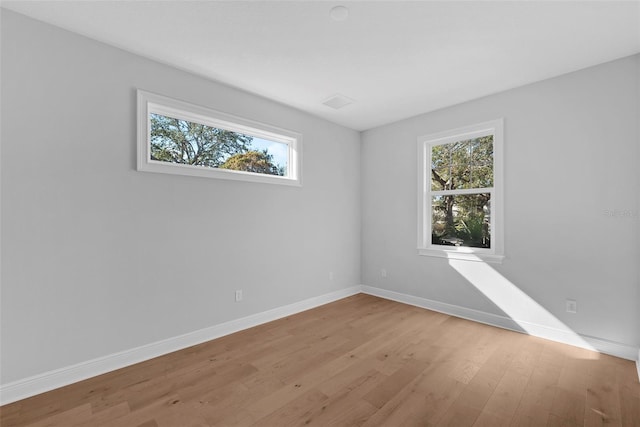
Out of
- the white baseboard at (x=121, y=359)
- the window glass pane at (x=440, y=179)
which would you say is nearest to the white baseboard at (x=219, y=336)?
the white baseboard at (x=121, y=359)

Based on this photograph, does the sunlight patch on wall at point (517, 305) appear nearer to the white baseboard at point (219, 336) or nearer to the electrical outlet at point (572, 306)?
the white baseboard at point (219, 336)

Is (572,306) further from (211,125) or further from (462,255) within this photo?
(211,125)

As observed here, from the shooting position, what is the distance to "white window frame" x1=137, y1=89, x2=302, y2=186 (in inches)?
Result: 101

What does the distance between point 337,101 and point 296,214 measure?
1.53 m

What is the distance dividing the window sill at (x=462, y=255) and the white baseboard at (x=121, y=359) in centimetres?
200

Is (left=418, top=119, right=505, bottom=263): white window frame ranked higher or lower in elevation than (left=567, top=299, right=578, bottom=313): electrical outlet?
higher

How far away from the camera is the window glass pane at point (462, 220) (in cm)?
351

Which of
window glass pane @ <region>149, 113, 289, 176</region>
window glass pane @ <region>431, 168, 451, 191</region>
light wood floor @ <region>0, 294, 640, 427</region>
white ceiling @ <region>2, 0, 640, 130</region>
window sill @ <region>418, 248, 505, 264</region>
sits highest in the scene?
white ceiling @ <region>2, 0, 640, 130</region>

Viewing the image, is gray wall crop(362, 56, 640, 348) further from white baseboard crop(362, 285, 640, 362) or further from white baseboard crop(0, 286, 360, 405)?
white baseboard crop(0, 286, 360, 405)

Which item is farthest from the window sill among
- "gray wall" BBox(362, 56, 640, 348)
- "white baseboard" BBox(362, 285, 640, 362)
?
Answer: "white baseboard" BBox(362, 285, 640, 362)

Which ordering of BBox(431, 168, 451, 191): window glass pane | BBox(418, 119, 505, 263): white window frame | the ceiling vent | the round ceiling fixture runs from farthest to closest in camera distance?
BBox(431, 168, 451, 191): window glass pane
the ceiling vent
BBox(418, 119, 505, 263): white window frame
the round ceiling fixture

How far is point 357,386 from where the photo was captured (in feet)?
6.95

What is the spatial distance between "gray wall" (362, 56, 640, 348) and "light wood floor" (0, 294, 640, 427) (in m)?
0.50

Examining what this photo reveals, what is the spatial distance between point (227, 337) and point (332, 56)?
2.98 metres
